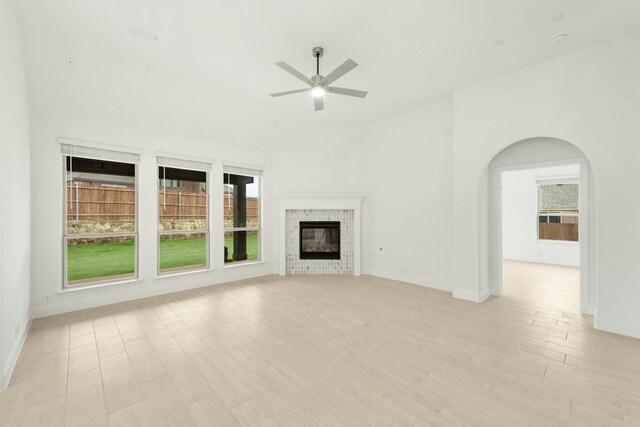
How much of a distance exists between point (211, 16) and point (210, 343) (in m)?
3.26

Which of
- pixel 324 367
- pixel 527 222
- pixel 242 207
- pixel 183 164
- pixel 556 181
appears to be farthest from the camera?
pixel 527 222

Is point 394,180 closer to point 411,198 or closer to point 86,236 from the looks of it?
point 411,198

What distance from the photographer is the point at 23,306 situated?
2.76 m

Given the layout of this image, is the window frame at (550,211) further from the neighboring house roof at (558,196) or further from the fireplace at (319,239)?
the fireplace at (319,239)

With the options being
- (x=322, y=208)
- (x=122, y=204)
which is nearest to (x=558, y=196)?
(x=322, y=208)

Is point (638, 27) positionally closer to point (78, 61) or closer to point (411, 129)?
point (411, 129)

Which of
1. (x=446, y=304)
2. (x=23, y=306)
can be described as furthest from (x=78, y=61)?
(x=446, y=304)

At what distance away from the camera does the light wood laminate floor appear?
170 centimetres

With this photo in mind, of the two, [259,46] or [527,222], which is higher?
[259,46]

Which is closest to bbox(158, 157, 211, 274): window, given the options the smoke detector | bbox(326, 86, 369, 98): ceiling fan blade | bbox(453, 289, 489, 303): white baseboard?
bbox(326, 86, 369, 98): ceiling fan blade

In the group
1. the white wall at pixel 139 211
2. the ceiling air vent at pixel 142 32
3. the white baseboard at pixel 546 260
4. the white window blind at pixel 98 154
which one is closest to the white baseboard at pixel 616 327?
the white baseboard at pixel 546 260

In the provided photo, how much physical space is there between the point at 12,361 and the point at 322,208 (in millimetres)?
4594

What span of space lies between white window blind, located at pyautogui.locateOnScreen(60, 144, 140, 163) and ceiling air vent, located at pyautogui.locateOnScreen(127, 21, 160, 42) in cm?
191

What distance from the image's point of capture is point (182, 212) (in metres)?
6.32
